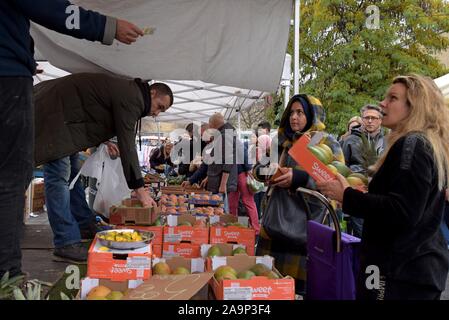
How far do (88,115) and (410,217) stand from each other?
2384mm

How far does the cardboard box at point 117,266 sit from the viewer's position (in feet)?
6.66

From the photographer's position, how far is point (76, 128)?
129 inches

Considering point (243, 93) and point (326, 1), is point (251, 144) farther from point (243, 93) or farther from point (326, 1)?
point (326, 1)

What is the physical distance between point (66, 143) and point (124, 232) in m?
1.14

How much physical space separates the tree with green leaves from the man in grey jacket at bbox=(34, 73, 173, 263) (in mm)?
11274

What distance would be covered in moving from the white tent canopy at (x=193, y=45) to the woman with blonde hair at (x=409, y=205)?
2.22 m

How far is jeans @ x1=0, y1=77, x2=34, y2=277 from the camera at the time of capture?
1829mm

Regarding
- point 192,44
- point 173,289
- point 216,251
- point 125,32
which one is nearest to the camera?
point 173,289

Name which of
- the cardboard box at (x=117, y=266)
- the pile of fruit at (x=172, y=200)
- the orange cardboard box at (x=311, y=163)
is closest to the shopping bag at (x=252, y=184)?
the pile of fruit at (x=172, y=200)

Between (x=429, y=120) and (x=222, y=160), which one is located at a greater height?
(x=429, y=120)

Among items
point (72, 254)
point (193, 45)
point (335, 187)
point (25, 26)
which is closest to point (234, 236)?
point (335, 187)

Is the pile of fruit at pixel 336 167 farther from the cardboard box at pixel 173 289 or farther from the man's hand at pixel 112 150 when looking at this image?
the man's hand at pixel 112 150

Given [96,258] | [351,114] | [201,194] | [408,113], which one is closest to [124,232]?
[96,258]

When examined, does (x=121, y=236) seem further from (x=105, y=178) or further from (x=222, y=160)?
(x=222, y=160)
